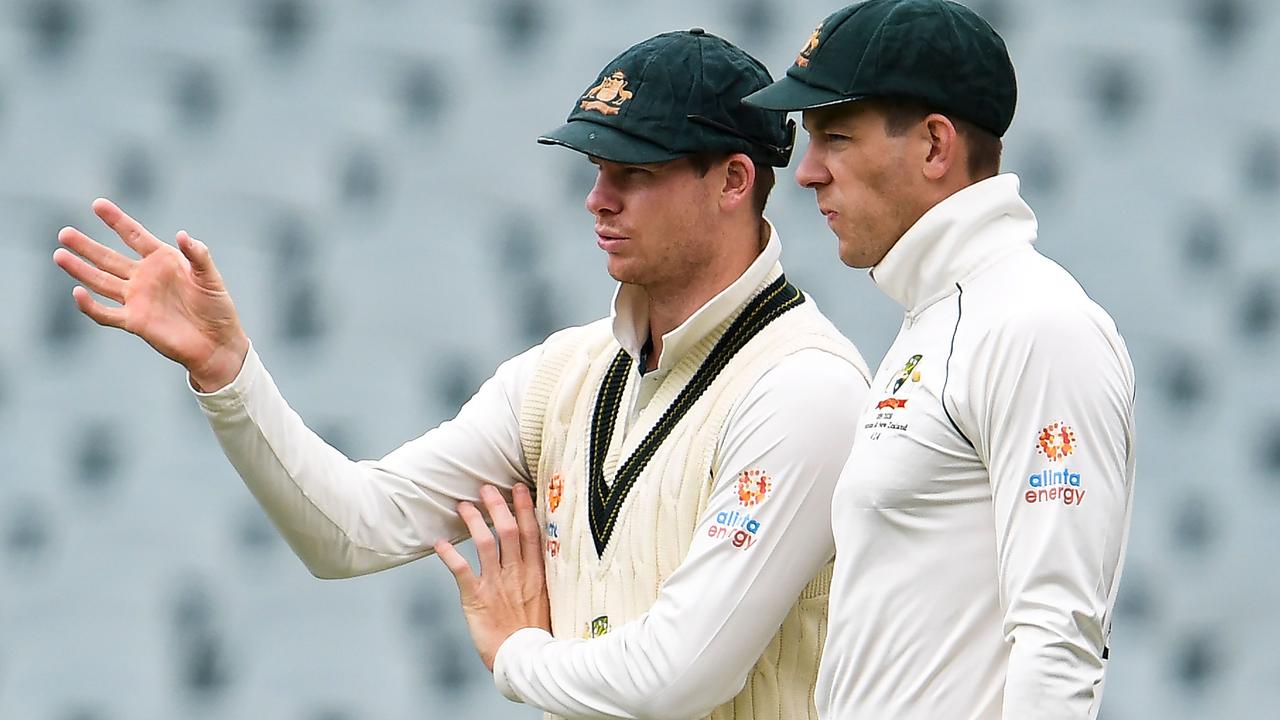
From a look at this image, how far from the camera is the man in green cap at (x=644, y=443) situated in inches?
96.0

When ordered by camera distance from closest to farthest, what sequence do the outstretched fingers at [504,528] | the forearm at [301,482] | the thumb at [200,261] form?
1. the thumb at [200,261]
2. the forearm at [301,482]
3. the outstretched fingers at [504,528]

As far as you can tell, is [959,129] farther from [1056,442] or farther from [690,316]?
[690,316]

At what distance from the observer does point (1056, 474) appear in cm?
198

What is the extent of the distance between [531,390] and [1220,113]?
2.04 m

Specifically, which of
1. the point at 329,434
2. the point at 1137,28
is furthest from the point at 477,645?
the point at 1137,28

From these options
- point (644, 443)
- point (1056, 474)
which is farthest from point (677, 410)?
point (1056, 474)

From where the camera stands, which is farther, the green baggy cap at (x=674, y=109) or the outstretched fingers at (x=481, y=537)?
the outstretched fingers at (x=481, y=537)

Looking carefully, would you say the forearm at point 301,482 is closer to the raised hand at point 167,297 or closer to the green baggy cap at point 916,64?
the raised hand at point 167,297

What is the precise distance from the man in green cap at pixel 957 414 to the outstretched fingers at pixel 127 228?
0.80 meters

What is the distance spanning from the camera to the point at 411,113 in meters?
4.21

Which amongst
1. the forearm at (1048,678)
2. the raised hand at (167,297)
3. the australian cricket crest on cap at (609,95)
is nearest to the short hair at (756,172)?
the australian cricket crest on cap at (609,95)

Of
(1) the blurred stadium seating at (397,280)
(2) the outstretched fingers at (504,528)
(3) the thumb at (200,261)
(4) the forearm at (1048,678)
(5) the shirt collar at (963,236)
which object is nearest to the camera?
(4) the forearm at (1048,678)

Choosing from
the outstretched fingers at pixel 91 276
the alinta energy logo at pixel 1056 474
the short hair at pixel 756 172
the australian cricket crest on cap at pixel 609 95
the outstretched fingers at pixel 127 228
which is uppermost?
the australian cricket crest on cap at pixel 609 95

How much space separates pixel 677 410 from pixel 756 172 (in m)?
0.32
